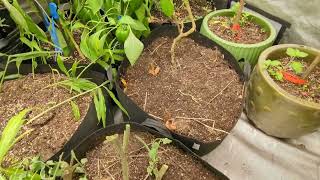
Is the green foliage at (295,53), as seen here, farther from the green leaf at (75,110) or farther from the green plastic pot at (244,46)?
the green leaf at (75,110)

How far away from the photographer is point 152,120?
80cm

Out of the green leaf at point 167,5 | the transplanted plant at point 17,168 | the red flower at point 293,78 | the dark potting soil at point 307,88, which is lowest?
the dark potting soil at point 307,88

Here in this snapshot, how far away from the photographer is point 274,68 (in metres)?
0.95

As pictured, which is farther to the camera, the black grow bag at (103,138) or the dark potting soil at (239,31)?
the dark potting soil at (239,31)

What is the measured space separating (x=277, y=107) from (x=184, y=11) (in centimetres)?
64

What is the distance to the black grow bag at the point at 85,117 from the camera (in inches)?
29.2

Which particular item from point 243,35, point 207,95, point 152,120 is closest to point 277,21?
A: point 243,35

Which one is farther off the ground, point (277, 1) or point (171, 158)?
point (277, 1)

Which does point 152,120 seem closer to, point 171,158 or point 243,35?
point 171,158

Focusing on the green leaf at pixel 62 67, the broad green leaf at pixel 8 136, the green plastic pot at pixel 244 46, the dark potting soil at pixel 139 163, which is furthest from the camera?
the green plastic pot at pixel 244 46

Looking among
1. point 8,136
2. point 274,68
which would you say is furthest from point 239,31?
point 8,136

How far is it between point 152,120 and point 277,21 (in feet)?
2.55

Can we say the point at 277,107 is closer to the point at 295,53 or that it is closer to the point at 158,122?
the point at 295,53

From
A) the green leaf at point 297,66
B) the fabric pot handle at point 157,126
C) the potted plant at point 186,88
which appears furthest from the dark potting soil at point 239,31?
the fabric pot handle at point 157,126
